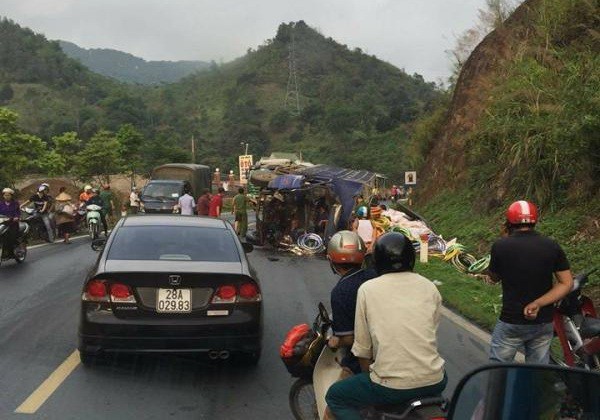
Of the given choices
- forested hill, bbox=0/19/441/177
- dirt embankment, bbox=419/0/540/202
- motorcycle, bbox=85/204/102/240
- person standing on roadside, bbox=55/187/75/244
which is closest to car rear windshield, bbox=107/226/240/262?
motorcycle, bbox=85/204/102/240

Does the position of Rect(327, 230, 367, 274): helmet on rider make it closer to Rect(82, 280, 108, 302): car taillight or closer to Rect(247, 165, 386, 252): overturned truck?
Rect(82, 280, 108, 302): car taillight

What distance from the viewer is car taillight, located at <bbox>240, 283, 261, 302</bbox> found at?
5.97 meters

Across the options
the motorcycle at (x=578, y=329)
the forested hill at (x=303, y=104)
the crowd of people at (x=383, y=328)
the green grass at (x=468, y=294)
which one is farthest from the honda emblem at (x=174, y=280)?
the forested hill at (x=303, y=104)

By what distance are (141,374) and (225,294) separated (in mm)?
1084

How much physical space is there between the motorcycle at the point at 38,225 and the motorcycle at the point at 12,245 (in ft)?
11.8

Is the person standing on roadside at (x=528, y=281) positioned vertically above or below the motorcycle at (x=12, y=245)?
above

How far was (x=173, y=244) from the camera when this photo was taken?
657 cm

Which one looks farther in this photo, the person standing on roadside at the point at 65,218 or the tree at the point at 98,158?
the tree at the point at 98,158

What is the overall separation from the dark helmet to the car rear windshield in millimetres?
3081

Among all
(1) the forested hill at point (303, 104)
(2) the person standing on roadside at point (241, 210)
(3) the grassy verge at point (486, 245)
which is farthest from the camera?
(1) the forested hill at point (303, 104)

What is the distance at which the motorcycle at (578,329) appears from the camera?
503 cm

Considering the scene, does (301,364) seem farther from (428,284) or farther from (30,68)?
(30,68)

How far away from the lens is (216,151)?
4038 inches

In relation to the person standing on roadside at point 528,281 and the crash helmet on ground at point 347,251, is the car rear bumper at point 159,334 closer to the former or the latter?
the crash helmet on ground at point 347,251
